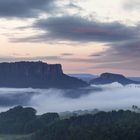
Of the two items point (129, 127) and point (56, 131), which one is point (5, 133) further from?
point (129, 127)

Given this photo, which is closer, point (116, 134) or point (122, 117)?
point (116, 134)

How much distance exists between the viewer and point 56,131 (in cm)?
15462

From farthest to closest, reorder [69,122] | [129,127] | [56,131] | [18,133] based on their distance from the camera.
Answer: [18,133]
[69,122]
[56,131]
[129,127]

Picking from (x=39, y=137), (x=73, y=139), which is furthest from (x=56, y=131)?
(x=73, y=139)

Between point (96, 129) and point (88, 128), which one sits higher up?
point (96, 129)

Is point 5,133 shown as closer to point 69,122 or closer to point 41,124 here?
point 41,124

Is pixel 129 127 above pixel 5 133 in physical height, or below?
above

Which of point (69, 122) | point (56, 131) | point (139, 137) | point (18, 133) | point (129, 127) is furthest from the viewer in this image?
point (18, 133)

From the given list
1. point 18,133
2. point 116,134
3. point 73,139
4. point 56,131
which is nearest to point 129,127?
point 116,134

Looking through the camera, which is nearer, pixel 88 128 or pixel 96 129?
pixel 96 129

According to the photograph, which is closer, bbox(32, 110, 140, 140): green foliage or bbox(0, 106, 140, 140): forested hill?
bbox(32, 110, 140, 140): green foliage

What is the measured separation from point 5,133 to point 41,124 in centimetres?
1713

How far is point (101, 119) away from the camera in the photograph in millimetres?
175250

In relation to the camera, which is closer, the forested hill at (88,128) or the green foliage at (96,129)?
the green foliage at (96,129)
